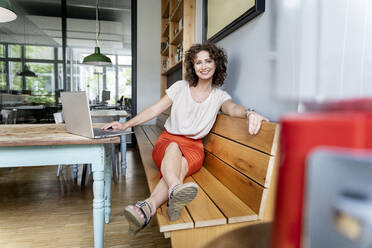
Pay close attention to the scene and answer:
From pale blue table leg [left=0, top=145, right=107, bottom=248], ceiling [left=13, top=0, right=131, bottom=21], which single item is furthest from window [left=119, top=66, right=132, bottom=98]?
pale blue table leg [left=0, top=145, right=107, bottom=248]

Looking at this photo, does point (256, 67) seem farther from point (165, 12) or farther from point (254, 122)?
point (165, 12)

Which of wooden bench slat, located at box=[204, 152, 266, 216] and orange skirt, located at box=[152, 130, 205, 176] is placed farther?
orange skirt, located at box=[152, 130, 205, 176]

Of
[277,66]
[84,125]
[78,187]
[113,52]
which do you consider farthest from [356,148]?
[113,52]

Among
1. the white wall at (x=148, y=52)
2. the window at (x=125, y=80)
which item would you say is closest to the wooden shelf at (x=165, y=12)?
Answer: the white wall at (x=148, y=52)

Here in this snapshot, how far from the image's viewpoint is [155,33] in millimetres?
4898

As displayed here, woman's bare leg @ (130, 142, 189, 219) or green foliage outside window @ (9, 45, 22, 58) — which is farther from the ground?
green foliage outside window @ (9, 45, 22, 58)

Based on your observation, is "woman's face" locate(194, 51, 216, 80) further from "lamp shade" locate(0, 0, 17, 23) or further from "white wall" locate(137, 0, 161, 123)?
"white wall" locate(137, 0, 161, 123)

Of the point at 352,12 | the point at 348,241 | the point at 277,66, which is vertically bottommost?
the point at 348,241

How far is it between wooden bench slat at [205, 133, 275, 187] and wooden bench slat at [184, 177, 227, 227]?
0.24 m

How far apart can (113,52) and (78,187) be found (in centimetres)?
312

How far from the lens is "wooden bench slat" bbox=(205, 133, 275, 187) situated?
1.10 meters

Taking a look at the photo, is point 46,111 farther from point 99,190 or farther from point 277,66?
point 277,66

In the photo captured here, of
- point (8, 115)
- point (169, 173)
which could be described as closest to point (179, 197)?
point (169, 173)

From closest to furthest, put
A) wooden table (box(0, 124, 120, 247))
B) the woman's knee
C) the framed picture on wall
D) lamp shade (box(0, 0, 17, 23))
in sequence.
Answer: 1. wooden table (box(0, 124, 120, 247))
2. the woman's knee
3. the framed picture on wall
4. lamp shade (box(0, 0, 17, 23))
